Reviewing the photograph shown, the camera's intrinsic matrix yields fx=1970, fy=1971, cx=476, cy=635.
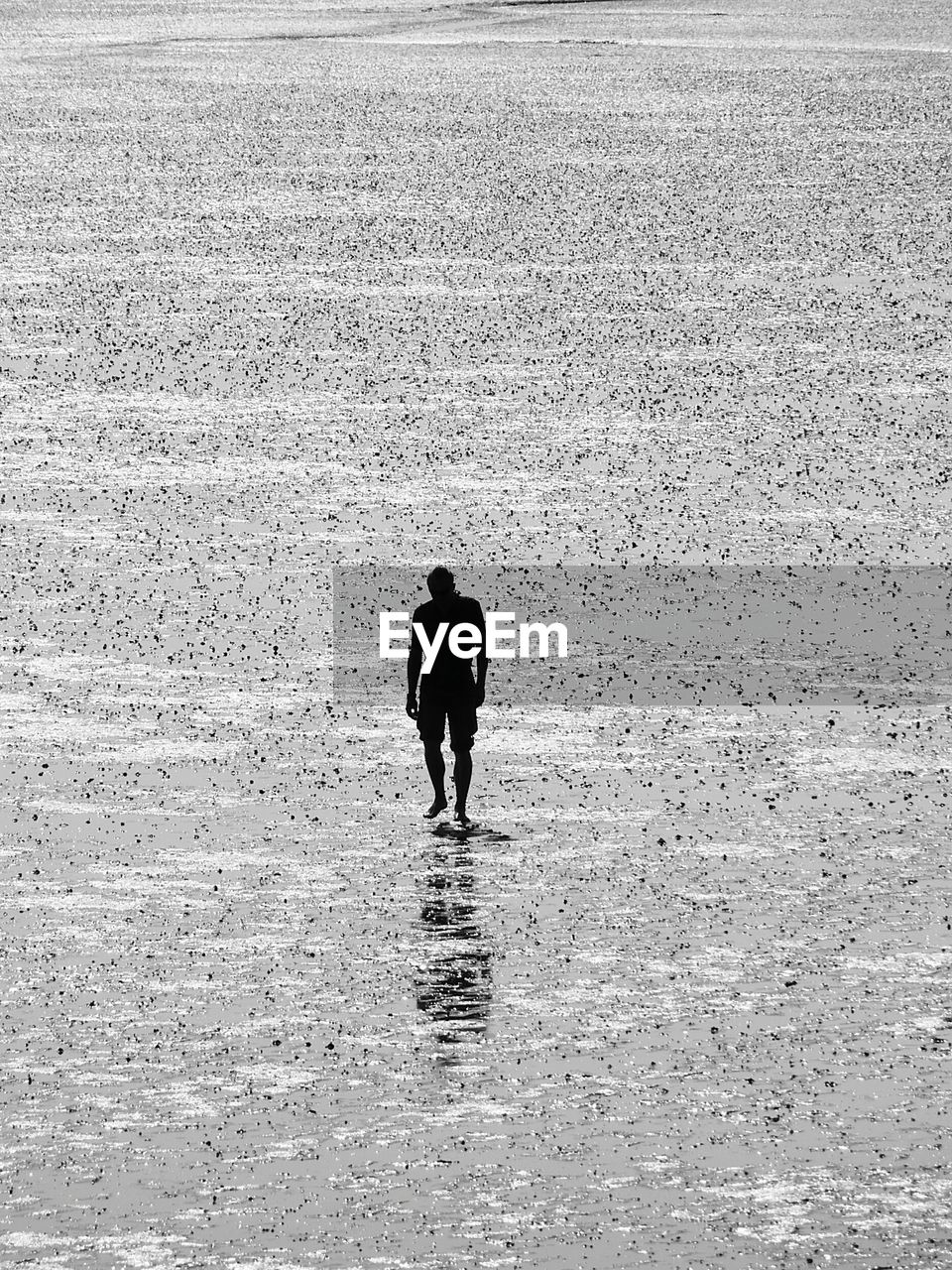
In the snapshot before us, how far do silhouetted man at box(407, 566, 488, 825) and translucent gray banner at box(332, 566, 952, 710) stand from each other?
233 centimetres

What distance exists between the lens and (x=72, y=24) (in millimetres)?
61594

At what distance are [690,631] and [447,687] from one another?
4128 mm

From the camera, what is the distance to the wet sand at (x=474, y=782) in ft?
28.5

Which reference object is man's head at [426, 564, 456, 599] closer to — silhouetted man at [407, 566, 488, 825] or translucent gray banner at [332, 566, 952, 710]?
silhouetted man at [407, 566, 488, 825]

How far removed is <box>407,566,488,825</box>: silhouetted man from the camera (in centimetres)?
1184

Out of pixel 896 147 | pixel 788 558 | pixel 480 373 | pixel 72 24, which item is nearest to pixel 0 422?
pixel 480 373

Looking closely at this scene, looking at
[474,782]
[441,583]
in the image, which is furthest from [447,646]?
[474,782]

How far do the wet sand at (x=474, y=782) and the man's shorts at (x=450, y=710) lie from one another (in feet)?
2.07

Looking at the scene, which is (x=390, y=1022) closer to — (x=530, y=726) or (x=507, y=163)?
(x=530, y=726)

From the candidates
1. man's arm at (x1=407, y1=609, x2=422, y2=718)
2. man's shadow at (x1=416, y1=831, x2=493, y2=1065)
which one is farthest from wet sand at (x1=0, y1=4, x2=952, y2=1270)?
man's arm at (x1=407, y1=609, x2=422, y2=718)

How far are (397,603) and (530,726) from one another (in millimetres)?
2626

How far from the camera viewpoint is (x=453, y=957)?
10.6m

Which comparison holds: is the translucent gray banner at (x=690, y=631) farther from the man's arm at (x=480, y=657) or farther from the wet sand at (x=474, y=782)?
the man's arm at (x=480, y=657)

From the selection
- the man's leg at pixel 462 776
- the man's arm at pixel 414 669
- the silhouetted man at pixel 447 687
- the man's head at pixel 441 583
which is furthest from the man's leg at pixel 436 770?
the man's head at pixel 441 583
